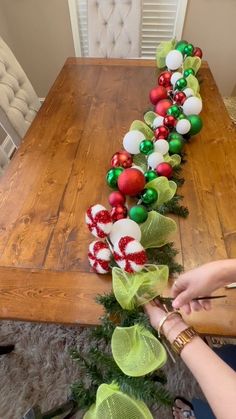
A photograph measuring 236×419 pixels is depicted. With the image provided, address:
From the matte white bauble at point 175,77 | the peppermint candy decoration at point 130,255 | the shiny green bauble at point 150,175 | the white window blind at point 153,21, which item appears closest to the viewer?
the peppermint candy decoration at point 130,255

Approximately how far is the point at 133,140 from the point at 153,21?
1.60 meters

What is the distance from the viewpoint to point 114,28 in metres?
1.68

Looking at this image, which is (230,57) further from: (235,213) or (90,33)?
(235,213)

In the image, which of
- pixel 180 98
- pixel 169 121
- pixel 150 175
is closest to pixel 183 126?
pixel 169 121

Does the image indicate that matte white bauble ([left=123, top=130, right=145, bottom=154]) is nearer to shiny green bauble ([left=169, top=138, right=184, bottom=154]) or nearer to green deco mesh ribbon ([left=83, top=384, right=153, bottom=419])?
shiny green bauble ([left=169, top=138, right=184, bottom=154])

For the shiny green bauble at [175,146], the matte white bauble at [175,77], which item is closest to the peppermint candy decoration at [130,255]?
the shiny green bauble at [175,146]

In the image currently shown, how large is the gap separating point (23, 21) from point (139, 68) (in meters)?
1.20

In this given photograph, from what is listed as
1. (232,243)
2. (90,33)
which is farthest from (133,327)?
(90,33)

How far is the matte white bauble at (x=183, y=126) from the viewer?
3.38ft

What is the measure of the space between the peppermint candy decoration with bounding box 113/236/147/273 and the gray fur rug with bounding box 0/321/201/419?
0.72 metres

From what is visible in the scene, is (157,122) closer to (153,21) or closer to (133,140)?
(133,140)

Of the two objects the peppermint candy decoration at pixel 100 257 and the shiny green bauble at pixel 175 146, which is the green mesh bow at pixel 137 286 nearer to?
the peppermint candy decoration at pixel 100 257

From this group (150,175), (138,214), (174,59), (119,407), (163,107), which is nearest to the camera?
(119,407)

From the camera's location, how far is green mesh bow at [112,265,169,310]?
2.00 feet
